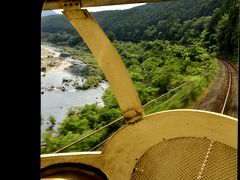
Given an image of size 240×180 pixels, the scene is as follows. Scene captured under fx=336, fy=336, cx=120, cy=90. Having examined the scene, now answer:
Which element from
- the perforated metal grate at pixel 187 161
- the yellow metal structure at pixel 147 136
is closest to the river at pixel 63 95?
the yellow metal structure at pixel 147 136

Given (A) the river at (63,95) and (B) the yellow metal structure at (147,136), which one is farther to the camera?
(A) the river at (63,95)

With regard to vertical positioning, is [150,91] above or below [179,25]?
below

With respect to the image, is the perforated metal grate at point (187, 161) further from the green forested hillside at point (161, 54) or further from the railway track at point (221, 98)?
the railway track at point (221, 98)

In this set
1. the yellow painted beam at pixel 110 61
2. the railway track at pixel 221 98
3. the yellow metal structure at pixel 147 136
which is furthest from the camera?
the railway track at pixel 221 98

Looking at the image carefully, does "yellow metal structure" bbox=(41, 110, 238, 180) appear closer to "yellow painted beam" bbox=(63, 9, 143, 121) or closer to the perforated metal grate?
the perforated metal grate

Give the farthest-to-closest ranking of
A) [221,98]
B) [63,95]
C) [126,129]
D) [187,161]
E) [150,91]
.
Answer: [63,95]
[150,91]
[221,98]
[126,129]
[187,161]

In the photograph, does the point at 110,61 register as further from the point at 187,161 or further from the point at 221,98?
the point at 221,98

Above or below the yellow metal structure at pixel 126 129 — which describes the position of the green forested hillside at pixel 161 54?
above

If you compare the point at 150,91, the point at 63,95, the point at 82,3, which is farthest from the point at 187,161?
the point at 63,95

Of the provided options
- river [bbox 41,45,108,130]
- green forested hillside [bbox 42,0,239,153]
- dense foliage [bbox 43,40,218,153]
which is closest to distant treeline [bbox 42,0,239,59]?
green forested hillside [bbox 42,0,239,153]
